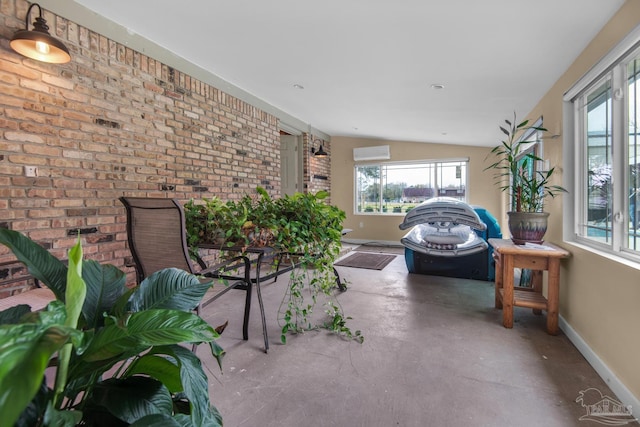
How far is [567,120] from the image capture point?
2.63 m

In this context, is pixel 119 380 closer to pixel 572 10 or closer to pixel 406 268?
pixel 572 10

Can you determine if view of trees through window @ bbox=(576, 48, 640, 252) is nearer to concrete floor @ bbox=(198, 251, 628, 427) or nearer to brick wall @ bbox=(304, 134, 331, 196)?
concrete floor @ bbox=(198, 251, 628, 427)

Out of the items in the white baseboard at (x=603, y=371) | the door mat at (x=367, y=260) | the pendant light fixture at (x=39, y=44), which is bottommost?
the white baseboard at (x=603, y=371)

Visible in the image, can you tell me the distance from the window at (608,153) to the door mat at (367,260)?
9.43 ft

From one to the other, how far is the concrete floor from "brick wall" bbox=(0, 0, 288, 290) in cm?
138

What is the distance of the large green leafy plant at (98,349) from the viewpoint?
37 centimetres

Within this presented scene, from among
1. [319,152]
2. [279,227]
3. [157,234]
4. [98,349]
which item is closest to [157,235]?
[157,234]

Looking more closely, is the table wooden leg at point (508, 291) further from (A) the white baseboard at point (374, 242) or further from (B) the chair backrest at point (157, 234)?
→ (A) the white baseboard at point (374, 242)

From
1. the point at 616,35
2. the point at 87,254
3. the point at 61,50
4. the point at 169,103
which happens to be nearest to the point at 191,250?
the point at 87,254

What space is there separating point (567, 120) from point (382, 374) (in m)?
2.59

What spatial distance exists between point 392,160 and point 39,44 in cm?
637

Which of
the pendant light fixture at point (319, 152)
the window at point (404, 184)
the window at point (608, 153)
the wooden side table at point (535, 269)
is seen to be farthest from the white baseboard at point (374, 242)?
the window at point (608, 153)

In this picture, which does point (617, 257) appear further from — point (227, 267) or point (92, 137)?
point (92, 137)

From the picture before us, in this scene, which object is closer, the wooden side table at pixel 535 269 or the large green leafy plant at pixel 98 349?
the large green leafy plant at pixel 98 349
